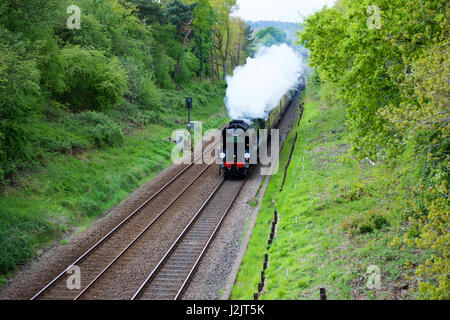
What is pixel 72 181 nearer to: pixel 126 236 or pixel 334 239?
pixel 126 236

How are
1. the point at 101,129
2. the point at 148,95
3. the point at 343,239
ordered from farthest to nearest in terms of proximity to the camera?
1. the point at 148,95
2. the point at 101,129
3. the point at 343,239

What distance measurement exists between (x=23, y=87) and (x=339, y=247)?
14.1m

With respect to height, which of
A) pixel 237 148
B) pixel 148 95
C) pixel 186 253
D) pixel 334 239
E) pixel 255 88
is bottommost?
pixel 186 253

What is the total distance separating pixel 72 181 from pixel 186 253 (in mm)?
8637

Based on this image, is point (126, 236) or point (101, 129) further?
point (101, 129)

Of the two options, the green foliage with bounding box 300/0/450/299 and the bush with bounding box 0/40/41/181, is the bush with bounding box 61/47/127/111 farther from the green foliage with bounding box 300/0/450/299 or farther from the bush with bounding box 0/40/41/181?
the green foliage with bounding box 300/0/450/299

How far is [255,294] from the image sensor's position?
35.9 feet

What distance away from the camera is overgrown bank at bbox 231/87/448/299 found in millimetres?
10383

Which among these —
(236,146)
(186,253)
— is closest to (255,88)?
(236,146)

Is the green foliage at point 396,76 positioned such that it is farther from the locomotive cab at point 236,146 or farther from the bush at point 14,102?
the bush at point 14,102

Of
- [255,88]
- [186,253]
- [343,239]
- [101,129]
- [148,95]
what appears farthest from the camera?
[148,95]

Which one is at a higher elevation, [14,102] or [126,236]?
[14,102]

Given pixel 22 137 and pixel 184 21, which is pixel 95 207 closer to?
pixel 22 137

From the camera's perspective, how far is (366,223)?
13.4m
